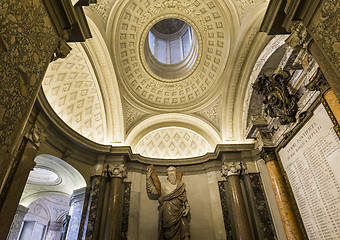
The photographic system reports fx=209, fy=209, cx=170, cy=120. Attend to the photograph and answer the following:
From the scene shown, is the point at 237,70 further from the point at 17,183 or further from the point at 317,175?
the point at 17,183

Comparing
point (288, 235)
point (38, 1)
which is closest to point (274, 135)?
point (288, 235)

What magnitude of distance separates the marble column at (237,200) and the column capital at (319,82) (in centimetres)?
439

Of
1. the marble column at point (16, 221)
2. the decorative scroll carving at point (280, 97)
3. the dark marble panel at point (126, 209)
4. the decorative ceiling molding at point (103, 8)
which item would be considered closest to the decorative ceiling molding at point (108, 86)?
the decorative ceiling molding at point (103, 8)

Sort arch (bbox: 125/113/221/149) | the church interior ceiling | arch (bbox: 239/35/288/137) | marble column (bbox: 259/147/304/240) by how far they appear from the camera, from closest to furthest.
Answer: marble column (bbox: 259/147/304/240) → arch (bbox: 239/35/288/137) → the church interior ceiling → arch (bbox: 125/113/221/149)

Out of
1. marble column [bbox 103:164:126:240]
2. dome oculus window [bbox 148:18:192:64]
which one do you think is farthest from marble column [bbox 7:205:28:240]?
dome oculus window [bbox 148:18:192:64]

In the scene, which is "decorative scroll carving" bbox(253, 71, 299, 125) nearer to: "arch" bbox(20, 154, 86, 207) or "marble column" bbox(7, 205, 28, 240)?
"arch" bbox(20, 154, 86, 207)

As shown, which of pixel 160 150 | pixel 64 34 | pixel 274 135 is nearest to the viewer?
pixel 64 34

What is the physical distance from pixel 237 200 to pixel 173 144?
162 inches

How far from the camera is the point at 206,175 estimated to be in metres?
9.23

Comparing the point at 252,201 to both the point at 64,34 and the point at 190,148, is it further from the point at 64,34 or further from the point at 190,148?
the point at 64,34

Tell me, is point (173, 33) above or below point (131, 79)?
above

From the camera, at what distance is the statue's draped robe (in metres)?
6.59

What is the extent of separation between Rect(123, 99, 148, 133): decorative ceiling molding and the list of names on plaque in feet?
20.8

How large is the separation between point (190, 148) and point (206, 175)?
1662mm
